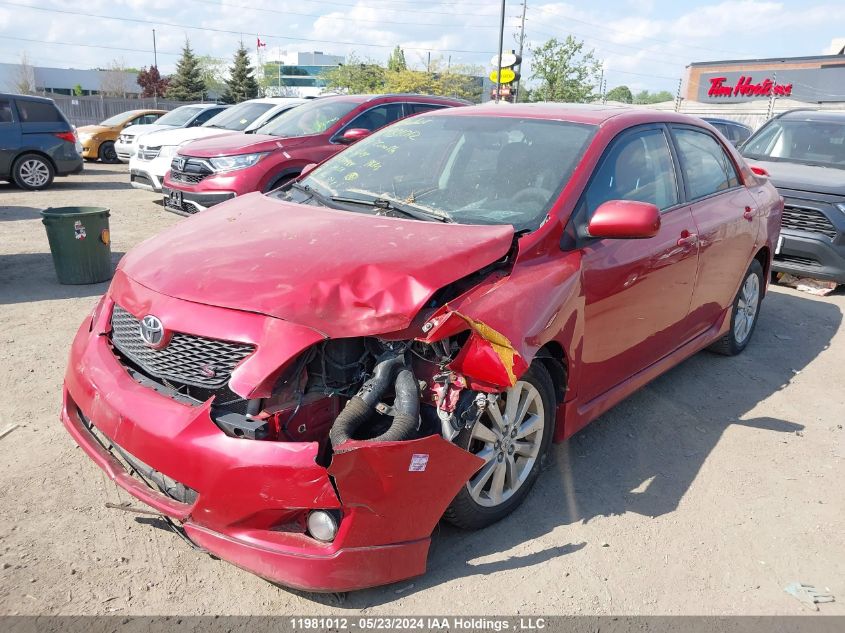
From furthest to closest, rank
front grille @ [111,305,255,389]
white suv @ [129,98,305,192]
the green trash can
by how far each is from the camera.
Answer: white suv @ [129,98,305,192], the green trash can, front grille @ [111,305,255,389]

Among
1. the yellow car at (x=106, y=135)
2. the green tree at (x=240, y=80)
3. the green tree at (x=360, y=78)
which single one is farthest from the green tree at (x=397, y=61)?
the yellow car at (x=106, y=135)

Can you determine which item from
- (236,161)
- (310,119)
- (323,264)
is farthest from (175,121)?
(323,264)

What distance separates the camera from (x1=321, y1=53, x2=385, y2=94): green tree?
50.1 meters

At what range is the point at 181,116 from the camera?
52.5 ft

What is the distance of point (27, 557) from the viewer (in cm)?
277

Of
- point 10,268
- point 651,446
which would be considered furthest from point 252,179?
point 651,446

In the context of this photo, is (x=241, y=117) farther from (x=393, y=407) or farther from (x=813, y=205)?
(x=393, y=407)

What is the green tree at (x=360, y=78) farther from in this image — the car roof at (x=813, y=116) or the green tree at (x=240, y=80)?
the car roof at (x=813, y=116)

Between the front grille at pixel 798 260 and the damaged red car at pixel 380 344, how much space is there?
14.5ft

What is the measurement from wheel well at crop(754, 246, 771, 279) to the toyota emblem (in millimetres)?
4512

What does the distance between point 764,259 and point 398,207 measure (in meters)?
3.57

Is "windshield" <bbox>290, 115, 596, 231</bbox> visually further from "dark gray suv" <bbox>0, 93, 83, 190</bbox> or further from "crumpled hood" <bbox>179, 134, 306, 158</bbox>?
"dark gray suv" <bbox>0, 93, 83, 190</bbox>

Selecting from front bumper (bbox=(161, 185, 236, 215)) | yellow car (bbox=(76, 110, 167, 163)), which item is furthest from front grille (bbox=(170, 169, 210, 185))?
yellow car (bbox=(76, 110, 167, 163))

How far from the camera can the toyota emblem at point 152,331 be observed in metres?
Answer: 2.66
